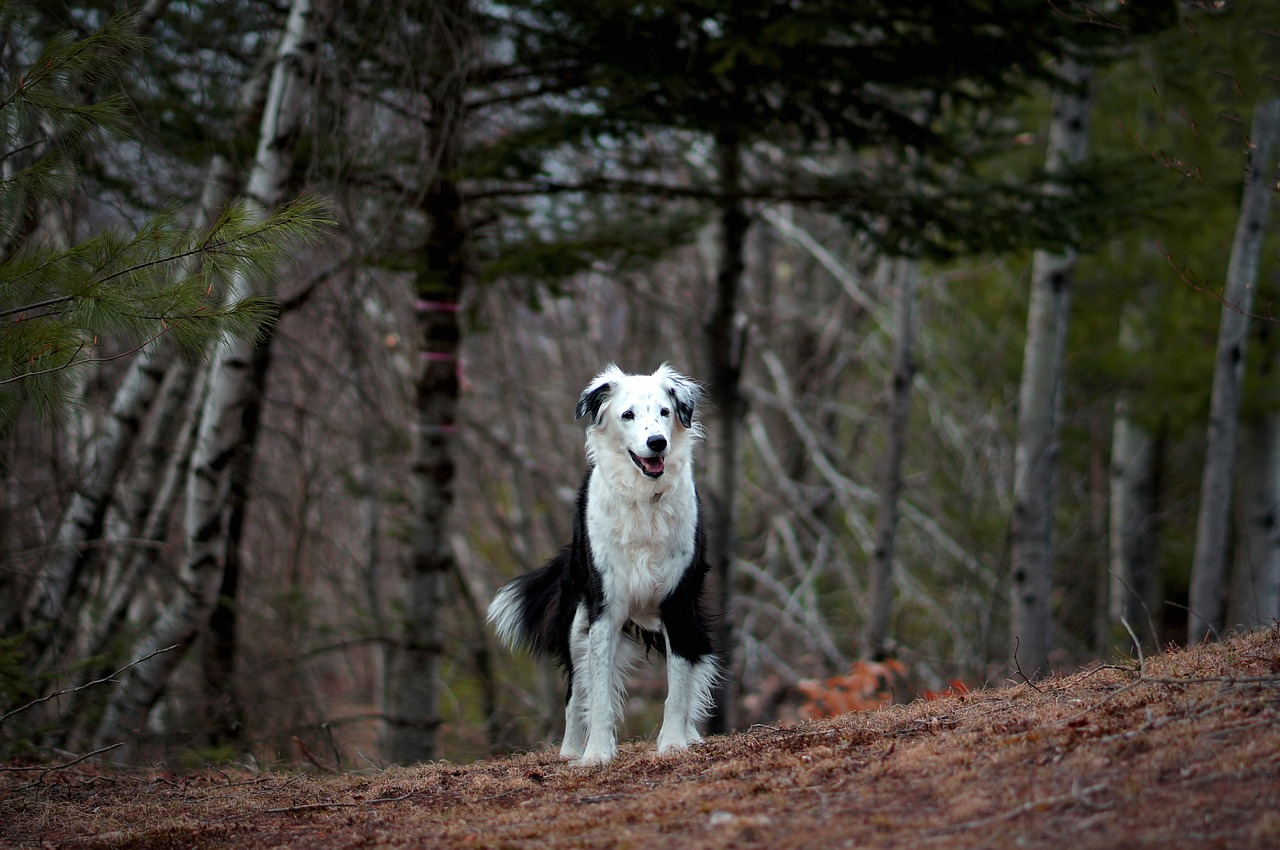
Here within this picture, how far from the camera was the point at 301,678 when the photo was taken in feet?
35.4

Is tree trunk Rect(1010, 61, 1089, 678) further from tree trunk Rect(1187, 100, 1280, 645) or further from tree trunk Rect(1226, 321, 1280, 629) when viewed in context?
tree trunk Rect(1226, 321, 1280, 629)

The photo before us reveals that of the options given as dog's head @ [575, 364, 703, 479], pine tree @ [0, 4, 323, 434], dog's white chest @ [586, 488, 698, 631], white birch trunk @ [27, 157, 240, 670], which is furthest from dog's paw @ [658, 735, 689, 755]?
white birch trunk @ [27, 157, 240, 670]

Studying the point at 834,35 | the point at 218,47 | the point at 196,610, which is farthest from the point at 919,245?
the point at 196,610

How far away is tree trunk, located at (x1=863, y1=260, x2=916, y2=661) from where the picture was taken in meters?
11.8

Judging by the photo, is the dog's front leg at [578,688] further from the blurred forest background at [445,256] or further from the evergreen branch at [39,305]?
the evergreen branch at [39,305]

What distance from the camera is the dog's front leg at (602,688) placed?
542 centimetres

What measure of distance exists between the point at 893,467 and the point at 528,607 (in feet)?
21.4

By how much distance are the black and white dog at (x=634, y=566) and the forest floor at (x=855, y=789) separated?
304 millimetres

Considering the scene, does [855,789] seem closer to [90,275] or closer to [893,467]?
[90,275]

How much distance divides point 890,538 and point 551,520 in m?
5.79

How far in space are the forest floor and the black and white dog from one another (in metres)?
0.30

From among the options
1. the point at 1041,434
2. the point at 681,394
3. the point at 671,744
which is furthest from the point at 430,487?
the point at 1041,434

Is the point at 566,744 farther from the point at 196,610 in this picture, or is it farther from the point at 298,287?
the point at 298,287

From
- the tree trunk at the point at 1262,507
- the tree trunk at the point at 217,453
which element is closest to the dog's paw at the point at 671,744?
the tree trunk at the point at 217,453
